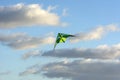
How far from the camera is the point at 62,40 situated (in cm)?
10281

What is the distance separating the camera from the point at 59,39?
103 meters

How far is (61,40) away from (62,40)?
2188mm

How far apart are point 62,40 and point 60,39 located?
1158 millimetres

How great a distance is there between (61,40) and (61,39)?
224 cm

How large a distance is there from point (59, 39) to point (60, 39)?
22.2 inches

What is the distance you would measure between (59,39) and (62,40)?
160 centimetres

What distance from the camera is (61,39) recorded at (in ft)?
338

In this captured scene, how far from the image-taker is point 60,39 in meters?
103

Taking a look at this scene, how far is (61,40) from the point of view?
100688 millimetres

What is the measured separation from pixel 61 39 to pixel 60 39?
539 mm
